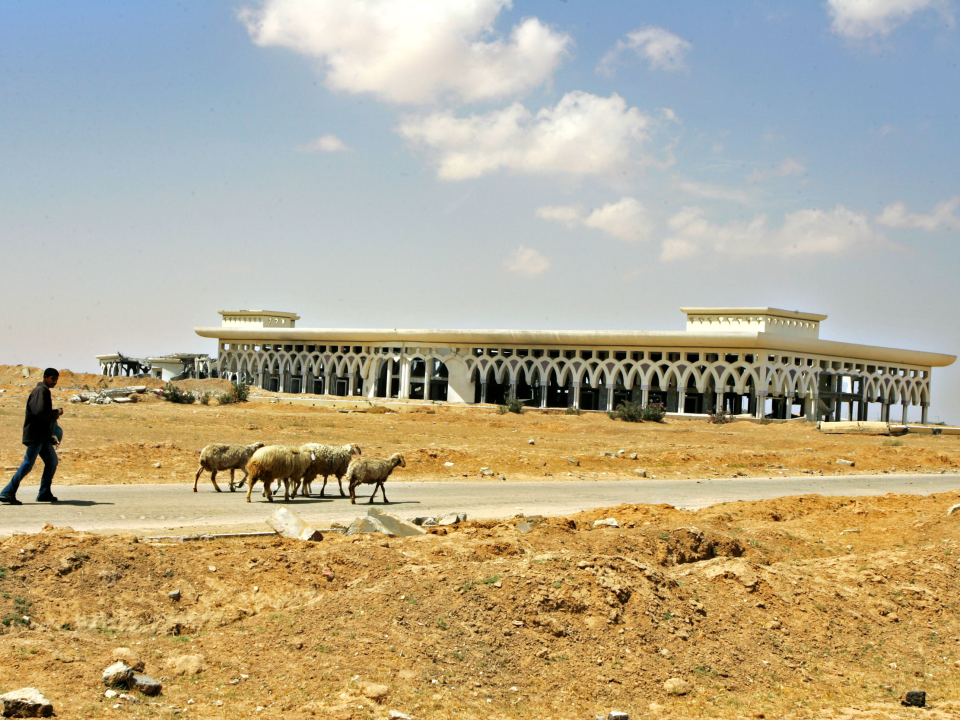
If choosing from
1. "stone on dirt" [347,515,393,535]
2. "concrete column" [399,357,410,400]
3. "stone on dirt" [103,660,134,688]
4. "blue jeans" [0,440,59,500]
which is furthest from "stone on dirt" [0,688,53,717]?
"concrete column" [399,357,410,400]

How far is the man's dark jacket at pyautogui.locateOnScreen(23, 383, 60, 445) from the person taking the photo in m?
12.4

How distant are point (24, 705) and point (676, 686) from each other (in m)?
4.81

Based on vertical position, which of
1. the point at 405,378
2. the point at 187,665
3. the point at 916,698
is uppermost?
the point at 405,378

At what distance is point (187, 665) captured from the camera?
6.56 m

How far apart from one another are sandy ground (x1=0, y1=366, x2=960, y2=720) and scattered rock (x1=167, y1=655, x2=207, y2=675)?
A: 16 mm

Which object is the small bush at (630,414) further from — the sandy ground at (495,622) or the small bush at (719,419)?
the sandy ground at (495,622)

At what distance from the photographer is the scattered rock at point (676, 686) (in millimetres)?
7512

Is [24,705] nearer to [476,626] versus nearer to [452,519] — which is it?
[476,626]

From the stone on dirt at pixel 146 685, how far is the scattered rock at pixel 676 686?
3.93m

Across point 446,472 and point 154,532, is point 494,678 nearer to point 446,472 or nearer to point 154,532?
point 154,532

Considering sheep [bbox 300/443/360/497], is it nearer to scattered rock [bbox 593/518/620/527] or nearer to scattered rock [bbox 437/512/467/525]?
scattered rock [bbox 437/512/467/525]

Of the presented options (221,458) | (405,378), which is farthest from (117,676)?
(405,378)

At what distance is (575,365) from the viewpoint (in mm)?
62094

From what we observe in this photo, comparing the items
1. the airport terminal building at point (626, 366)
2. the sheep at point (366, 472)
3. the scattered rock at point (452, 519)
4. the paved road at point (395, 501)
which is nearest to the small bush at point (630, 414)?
the airport terminal building at point (626, 366)
